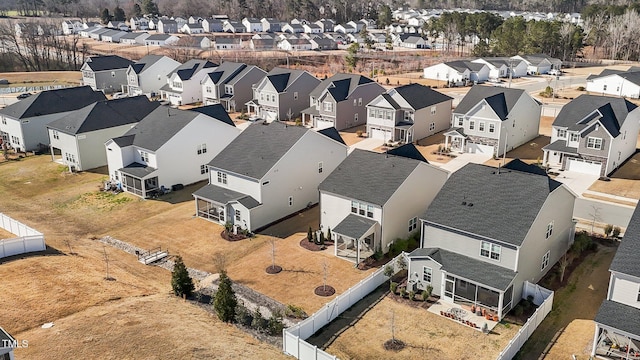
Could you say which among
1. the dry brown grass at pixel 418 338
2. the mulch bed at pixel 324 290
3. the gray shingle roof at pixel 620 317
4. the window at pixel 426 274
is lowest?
the dry brown grass at pixel 418 338

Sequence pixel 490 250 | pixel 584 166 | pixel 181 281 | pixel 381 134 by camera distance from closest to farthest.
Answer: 1. pixel 490 250
2. pixel 181 281
3. pixel 584 166
4. pixel 381 134

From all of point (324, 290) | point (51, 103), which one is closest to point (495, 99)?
point (324, 290)

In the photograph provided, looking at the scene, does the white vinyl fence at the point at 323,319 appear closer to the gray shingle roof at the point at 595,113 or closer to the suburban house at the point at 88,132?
the gray shingle roof at the point at 595,113

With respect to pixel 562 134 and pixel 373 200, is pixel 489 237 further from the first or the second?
pixel 562 134

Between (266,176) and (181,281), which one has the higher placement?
(266,176)

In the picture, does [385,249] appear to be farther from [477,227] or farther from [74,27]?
[74,27]

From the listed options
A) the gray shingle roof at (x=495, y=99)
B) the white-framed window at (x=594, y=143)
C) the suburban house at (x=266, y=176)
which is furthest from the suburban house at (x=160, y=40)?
the white-framed window at (x=594, y=143)
